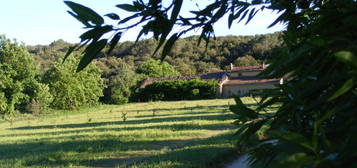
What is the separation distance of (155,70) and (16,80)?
27198 millimetres

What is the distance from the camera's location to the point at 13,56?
29.1 metres

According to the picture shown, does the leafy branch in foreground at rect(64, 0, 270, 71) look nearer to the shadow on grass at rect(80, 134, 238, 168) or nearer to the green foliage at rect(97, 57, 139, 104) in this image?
the shadow on grass at rect(80, 134, 238, 168)

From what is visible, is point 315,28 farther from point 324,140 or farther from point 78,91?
point 78,91

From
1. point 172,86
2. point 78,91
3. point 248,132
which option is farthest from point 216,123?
point 172,86

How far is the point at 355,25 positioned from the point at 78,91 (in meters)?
35.8

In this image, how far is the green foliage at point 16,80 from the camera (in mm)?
27703

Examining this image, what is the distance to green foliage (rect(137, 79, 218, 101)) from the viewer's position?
39.2 metres

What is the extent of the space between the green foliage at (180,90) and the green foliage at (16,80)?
12893mm

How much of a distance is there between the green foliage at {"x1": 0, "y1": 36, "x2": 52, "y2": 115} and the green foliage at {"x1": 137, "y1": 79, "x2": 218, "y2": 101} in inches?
508

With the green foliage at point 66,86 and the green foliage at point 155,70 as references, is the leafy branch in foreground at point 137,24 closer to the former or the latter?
the green foliage at point 66,86

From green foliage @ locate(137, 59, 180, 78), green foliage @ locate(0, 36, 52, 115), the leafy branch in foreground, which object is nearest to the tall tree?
the leafy branch in foreground

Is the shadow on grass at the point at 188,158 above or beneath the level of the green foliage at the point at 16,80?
beneath

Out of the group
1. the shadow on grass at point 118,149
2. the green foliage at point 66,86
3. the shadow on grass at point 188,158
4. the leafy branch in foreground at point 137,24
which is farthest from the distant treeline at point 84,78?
the leafy branch in foreground at point 137,24

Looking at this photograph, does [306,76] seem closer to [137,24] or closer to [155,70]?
[137,24]
